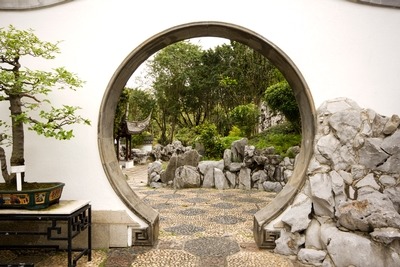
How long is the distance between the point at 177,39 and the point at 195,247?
8.39ft

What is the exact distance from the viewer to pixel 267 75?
13.7 m

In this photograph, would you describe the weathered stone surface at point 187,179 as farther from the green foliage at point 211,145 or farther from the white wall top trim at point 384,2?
the white wall top trim at point 384,2

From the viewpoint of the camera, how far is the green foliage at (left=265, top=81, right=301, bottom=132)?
857cm

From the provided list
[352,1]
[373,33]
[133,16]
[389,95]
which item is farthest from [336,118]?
[133,16]

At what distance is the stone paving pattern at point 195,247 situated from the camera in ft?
10.2

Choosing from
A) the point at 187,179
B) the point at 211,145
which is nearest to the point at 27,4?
the point at 187,179

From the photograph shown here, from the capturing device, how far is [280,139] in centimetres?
980

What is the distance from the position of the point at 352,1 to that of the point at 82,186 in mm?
3802

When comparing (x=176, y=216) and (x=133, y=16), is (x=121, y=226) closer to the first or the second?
(x=176, y=216)

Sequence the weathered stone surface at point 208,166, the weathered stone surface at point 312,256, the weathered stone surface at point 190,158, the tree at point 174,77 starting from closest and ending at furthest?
the weathered stone surface at point 312,256 → the weathered stone surface at point 208,166 → the weathered stone surface at point 190,158 → the tree at point 174,77

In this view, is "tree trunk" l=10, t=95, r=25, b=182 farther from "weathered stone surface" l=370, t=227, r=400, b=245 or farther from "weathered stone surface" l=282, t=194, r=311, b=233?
"weathered stone surface" l=370, t=227, r=400, b=245

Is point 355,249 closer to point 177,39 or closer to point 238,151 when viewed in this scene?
point 177,39

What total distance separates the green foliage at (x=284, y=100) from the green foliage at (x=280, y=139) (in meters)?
0.62

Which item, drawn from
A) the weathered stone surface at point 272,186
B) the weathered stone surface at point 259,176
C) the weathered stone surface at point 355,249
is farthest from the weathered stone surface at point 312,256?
the weathered stone surface at point 259,176
